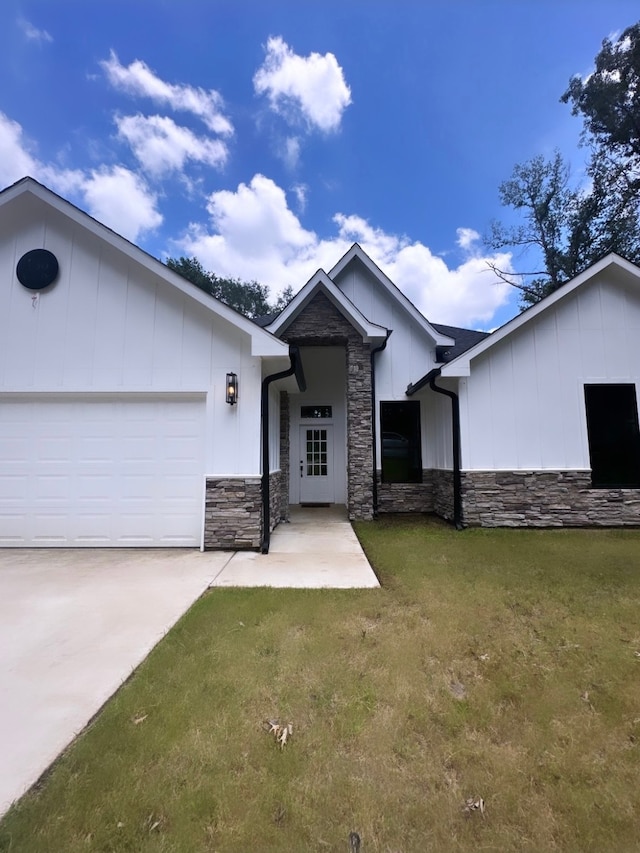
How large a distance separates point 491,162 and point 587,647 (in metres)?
18.9

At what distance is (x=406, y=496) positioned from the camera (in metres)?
9.75

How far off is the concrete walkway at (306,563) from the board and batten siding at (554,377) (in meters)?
3.16

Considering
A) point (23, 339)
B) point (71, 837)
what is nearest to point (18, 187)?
point (23, 339)

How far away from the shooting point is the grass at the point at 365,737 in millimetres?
1594

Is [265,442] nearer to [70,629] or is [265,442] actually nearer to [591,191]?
[70,629]

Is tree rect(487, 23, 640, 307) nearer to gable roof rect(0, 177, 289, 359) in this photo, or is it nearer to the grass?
gable roof rect(0, 177, 289, 359)

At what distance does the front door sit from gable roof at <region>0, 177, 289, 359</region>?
5.73 m

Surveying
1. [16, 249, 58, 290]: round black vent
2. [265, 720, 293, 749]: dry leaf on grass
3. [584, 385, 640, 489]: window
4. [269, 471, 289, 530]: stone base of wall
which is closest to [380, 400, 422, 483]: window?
[269, 471, 289, 530]: stone base of wall

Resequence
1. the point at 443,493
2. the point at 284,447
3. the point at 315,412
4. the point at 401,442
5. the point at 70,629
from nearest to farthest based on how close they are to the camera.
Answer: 1. the point at 70,629
2. the point at 443,493
3. the point at 284,447
4. the point at 401,442
5. the point at 315,412

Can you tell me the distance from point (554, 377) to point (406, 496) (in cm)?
422

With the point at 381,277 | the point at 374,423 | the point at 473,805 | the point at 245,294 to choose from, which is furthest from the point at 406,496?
the point at 245,294

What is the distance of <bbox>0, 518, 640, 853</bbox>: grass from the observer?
62.7 inches

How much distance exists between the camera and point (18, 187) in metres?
5.97

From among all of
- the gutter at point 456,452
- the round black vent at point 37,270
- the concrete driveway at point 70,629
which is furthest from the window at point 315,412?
the round black vent at point 37,270
